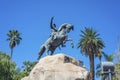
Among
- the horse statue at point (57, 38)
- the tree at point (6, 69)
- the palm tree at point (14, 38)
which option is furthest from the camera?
the palm tree at point (14, 38)

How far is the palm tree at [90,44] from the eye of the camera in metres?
53.2

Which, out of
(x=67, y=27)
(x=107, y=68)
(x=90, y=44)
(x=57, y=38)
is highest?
(x=90, y=44)

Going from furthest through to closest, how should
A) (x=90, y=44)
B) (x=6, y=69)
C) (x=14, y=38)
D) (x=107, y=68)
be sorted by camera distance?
(x=14, y=38) < (x=90, y=44) < (x=6, y=69) < (x=107, y=68)

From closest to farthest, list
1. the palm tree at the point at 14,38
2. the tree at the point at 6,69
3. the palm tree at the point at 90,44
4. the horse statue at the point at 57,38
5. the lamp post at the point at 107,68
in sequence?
the lamp post at the point at 107,68 < the horse statue at the point at 57,38 < the tree at the point at 6,69 < the palm tree at the point at 90,44 < the palm tree at the point at 14,38

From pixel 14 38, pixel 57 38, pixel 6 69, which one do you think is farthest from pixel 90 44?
pixel 57 38

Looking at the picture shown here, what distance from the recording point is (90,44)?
5434cm

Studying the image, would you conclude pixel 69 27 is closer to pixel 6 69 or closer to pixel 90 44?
pixel 6 69

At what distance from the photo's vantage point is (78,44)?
5588 cm

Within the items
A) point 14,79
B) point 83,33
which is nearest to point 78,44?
point 83,33

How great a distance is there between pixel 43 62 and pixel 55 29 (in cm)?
377

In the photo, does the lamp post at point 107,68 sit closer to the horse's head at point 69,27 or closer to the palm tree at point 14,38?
the horse's head at point 69,27

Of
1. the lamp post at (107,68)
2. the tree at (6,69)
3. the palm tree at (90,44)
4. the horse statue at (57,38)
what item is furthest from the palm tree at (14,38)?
the lamp post at (107,68)

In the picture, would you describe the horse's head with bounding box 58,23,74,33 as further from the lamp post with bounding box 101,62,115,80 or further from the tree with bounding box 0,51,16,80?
the tree with bounding box 0,51,16,80

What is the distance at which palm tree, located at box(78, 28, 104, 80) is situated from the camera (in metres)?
53.2
